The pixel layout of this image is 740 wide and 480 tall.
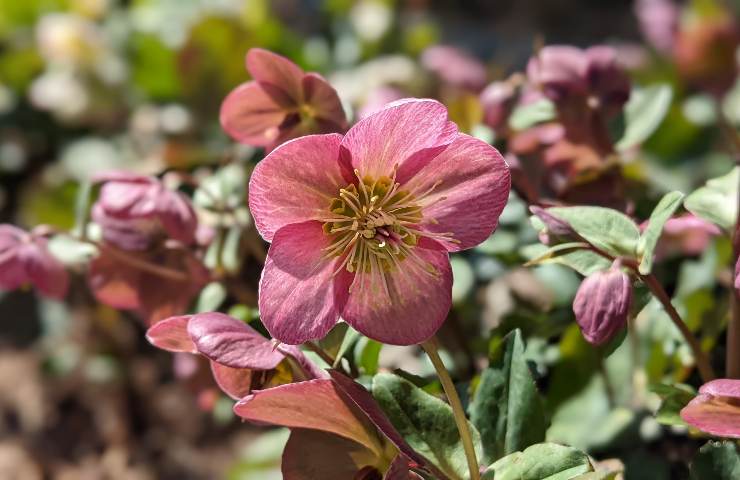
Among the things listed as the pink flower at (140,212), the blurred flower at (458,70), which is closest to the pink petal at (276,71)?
the pink flower at (140,212)

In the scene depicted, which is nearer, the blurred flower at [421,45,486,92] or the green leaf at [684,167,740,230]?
the green leaf at [684,167,740,230]

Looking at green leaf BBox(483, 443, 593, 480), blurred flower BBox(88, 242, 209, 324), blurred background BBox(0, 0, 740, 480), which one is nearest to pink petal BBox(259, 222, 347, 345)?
green leaf BBox(483, 443, 593, 480)

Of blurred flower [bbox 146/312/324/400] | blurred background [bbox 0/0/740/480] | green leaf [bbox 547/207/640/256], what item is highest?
green leaf [bbox 547/207/640/256]

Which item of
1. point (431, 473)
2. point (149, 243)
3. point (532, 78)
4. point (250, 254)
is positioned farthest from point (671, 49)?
point (431, 473)

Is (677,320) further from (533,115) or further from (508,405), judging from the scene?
(533,115)

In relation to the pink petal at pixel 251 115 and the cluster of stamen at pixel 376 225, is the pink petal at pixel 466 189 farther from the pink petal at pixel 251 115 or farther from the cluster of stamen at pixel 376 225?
the pink petal at pixel 251 115

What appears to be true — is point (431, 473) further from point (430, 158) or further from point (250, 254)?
point (250, 254)

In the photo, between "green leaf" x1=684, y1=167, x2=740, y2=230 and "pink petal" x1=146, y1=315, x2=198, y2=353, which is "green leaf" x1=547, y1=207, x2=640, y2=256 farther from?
"pink petal" x1=146, y1=315, x2=198, y2=353
